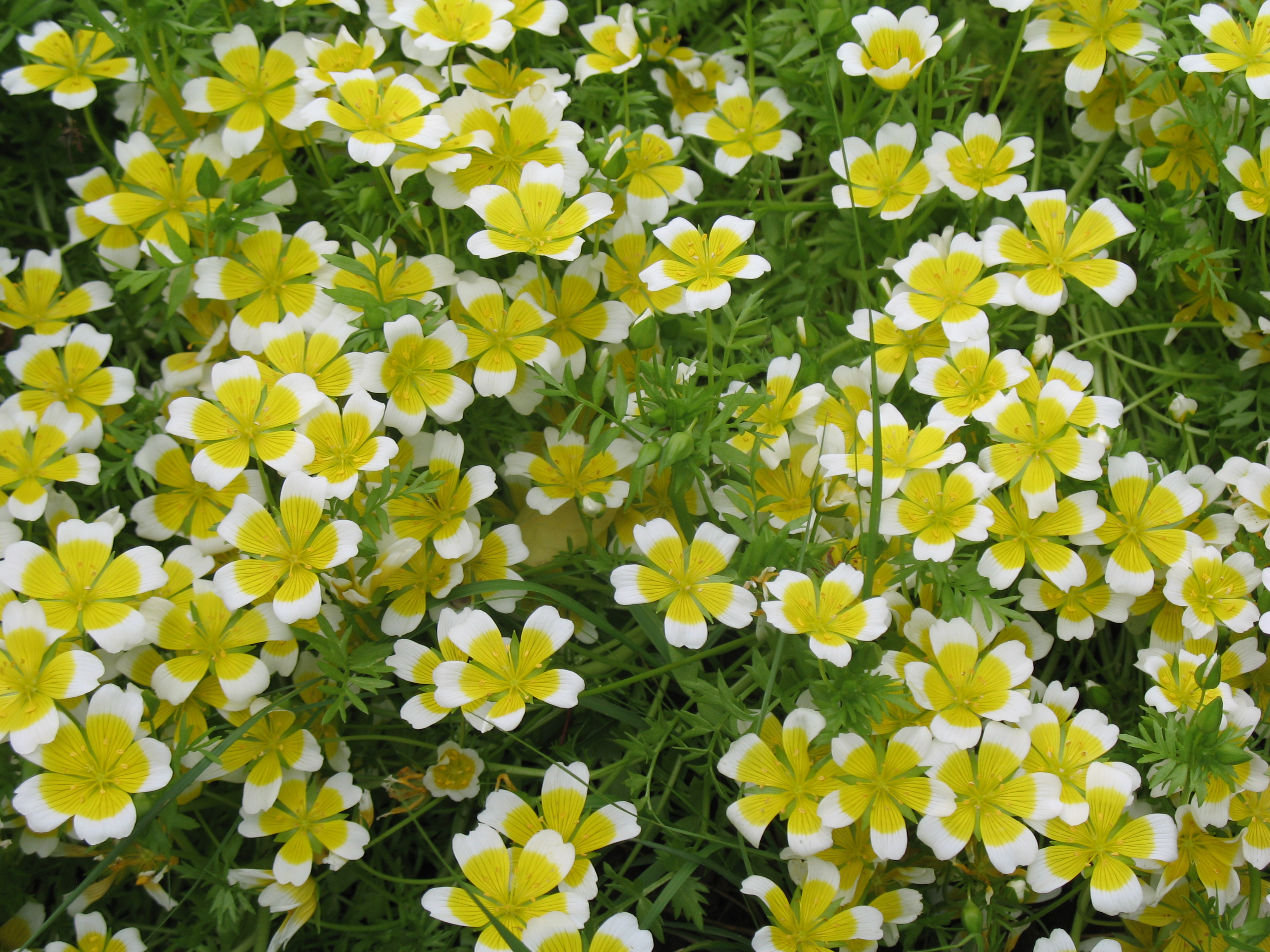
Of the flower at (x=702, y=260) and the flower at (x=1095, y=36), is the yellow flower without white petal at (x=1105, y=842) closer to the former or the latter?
the flower at (x=702, y=260)

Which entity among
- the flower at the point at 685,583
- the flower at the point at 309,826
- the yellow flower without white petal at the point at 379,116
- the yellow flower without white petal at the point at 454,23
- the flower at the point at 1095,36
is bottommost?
the flower at the point at 309,826

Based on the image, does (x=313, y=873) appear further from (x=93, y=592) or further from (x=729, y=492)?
(x=729, y=492)

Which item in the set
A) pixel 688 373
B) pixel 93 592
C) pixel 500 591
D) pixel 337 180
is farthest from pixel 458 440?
pixel 337 180

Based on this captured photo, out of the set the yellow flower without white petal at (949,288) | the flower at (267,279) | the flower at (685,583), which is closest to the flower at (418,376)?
the flower at (267,279)

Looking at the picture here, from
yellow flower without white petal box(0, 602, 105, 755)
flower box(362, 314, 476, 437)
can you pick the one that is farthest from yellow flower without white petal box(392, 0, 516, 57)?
yellow flower without white petal box(0, 602, 105, 755)

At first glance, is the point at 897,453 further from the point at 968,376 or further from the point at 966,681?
the point at 966,681
